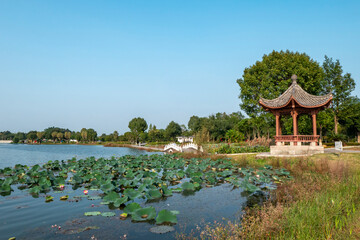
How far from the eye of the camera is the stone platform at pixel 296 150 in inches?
669

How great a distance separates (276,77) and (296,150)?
13273 millimetres

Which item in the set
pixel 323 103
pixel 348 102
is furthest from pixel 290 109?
pixel 348 102

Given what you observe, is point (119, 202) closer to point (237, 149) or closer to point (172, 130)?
point (237, 149)

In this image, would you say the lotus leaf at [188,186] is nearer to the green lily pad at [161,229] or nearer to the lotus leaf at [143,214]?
the lotus leaf at [143,214]

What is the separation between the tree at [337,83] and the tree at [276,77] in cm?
613

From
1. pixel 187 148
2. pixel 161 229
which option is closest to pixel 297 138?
pixel 187 148

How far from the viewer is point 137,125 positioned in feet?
239

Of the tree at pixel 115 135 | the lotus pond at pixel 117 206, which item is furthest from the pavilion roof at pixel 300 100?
the tree at pixel 115 135

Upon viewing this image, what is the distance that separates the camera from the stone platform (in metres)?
17.0

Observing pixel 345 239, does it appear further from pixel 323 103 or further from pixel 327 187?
pixel 323 103

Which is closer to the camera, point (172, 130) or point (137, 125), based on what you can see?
point (137, 125)

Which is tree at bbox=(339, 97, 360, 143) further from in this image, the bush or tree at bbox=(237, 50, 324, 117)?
the bush

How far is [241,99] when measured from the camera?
101 feet

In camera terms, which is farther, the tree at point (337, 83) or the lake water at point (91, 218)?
the tree at point (337, 83)
